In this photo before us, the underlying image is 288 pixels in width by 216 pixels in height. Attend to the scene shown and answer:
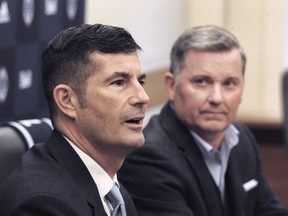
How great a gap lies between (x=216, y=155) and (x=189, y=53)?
362mm

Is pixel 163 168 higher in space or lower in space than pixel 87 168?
lower

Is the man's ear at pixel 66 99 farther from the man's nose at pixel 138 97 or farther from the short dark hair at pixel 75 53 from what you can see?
the man's nose at pixel 138 97

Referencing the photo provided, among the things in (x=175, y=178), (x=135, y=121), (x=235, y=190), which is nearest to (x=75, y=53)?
(x=135, y=121)

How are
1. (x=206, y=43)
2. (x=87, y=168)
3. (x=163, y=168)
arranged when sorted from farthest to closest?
(x=206, y=43)
(x=163, y=168)
(x=87, y=168)

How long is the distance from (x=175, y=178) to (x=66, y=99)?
2.57ft

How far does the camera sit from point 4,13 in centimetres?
275

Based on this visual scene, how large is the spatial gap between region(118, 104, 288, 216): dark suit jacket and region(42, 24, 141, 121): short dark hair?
73 cm

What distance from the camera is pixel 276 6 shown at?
4910mm

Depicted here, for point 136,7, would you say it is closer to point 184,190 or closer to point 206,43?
point 206,43

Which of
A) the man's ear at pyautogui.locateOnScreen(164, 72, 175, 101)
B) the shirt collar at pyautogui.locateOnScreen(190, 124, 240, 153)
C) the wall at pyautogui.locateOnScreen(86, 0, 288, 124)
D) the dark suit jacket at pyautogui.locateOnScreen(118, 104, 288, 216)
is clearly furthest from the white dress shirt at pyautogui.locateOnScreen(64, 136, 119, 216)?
the wall at pyautogui.locateOnScreen(86, 0, 288, 124)

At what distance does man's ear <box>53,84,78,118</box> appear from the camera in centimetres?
210

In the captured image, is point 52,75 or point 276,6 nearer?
point 52,75

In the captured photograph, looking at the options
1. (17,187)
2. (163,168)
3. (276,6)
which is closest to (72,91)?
(17,187)

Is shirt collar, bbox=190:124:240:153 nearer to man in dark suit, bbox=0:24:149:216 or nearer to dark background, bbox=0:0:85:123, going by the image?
dark background, bbox=0:0:85:123
